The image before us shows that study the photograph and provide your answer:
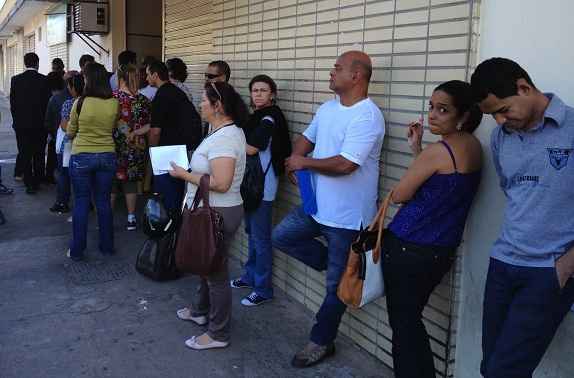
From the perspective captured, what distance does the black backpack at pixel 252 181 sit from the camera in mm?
4207

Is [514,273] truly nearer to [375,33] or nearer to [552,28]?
[552,28]

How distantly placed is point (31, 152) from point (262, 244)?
5.49m

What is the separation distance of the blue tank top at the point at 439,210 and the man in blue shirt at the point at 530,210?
288mm

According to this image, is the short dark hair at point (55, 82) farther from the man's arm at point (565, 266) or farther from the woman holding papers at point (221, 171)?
the man's arm at point (565, 266)

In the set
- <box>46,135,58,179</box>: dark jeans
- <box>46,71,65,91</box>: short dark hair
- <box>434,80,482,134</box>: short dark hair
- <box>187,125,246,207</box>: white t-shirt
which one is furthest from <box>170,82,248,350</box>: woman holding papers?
<box>46,135,58,179</box>: dark jeans

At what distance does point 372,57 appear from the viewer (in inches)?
139

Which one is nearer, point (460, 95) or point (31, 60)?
point (460, 95)

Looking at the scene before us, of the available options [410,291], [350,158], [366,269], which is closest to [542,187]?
[410,291]

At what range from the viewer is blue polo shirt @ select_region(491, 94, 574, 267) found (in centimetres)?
219

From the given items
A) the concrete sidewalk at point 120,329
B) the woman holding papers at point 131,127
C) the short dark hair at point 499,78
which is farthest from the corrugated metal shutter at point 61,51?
the short dark hair at point 499,78

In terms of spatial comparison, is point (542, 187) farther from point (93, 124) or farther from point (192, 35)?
point (192, 35)

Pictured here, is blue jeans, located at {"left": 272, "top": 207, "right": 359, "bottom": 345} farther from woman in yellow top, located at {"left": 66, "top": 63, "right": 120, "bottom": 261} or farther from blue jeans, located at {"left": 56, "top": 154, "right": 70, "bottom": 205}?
blue jeans, located at {"left": 56, "top": 154, "right": 70, "bottom": 205}

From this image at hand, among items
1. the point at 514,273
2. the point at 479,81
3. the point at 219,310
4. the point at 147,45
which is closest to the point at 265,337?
the point at 219,310

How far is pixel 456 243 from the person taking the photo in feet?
9.37
